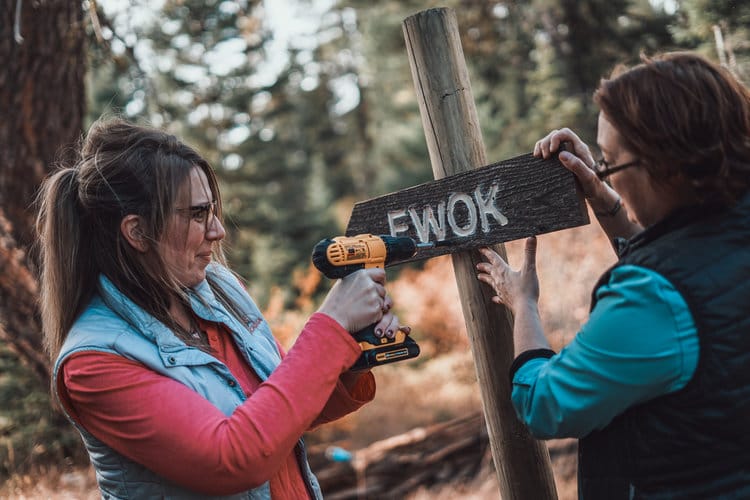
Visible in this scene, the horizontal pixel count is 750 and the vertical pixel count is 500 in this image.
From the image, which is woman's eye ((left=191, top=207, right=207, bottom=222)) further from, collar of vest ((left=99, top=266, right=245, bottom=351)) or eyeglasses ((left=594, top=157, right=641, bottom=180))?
eyeglasses ((left=594, top=157, right=641, bottom=180))

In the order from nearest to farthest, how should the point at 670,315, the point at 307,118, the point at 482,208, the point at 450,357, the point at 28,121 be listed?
the point at 670,315 < the point at 482,208 < the point at 28,121 < the point at 450,357 < the point at 307,118

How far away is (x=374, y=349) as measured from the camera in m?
1.90

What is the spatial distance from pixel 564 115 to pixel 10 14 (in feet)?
28.7

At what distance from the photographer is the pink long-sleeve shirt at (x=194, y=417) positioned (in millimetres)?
1553

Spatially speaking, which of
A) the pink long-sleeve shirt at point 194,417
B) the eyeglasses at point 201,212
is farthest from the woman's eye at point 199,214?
the pink long-sleeve shirt at point 194,417

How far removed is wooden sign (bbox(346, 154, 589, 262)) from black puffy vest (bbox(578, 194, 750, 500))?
0.42m

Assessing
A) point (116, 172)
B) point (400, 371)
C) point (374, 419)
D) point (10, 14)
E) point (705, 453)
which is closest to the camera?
point (705, 453)

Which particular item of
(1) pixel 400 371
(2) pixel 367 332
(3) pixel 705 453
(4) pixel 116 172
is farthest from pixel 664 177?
(1) pixel 400 371

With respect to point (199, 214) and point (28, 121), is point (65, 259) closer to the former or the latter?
point (199, 214)

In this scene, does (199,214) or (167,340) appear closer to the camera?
(167,340)

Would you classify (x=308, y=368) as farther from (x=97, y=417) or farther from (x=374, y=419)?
(x=374, y=419)

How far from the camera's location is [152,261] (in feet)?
6.13

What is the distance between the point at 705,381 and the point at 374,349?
840 mm

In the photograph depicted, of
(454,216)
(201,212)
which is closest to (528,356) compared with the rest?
(454,216)
